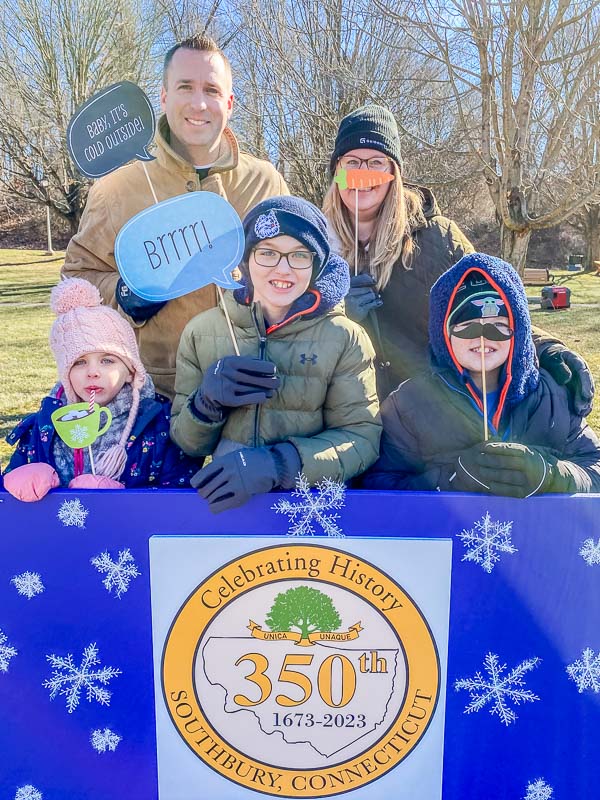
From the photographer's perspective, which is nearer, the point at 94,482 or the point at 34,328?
the point at 94,482

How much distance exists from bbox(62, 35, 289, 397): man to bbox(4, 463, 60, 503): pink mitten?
0.74m

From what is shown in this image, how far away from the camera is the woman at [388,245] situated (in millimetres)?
2285

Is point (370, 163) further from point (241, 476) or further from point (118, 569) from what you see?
point (118, 569)

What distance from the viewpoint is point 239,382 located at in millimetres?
1615

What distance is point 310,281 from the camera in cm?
179

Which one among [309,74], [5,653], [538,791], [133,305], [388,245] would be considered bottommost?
[538,791]

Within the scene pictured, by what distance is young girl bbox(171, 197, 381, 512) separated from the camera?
172cm

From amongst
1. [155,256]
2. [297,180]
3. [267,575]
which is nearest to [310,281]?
[155,256]

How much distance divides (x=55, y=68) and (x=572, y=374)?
637 inches

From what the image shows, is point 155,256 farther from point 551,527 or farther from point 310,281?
point 551,527

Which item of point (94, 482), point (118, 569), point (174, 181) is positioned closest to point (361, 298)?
point (174, 181)

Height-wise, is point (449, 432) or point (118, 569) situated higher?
point (449, 432)

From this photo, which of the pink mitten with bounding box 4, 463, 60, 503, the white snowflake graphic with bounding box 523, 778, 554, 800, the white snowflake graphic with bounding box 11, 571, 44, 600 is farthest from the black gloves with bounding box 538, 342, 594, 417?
the white snowflake graphic with bounding box 11, 571, 44, 600

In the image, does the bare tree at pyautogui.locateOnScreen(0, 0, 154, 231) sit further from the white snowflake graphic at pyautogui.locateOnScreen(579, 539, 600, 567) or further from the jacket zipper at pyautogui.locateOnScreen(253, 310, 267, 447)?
the white snowflake graphic at pyautogui.locateOnScreen(579, 539, 600, 567)
